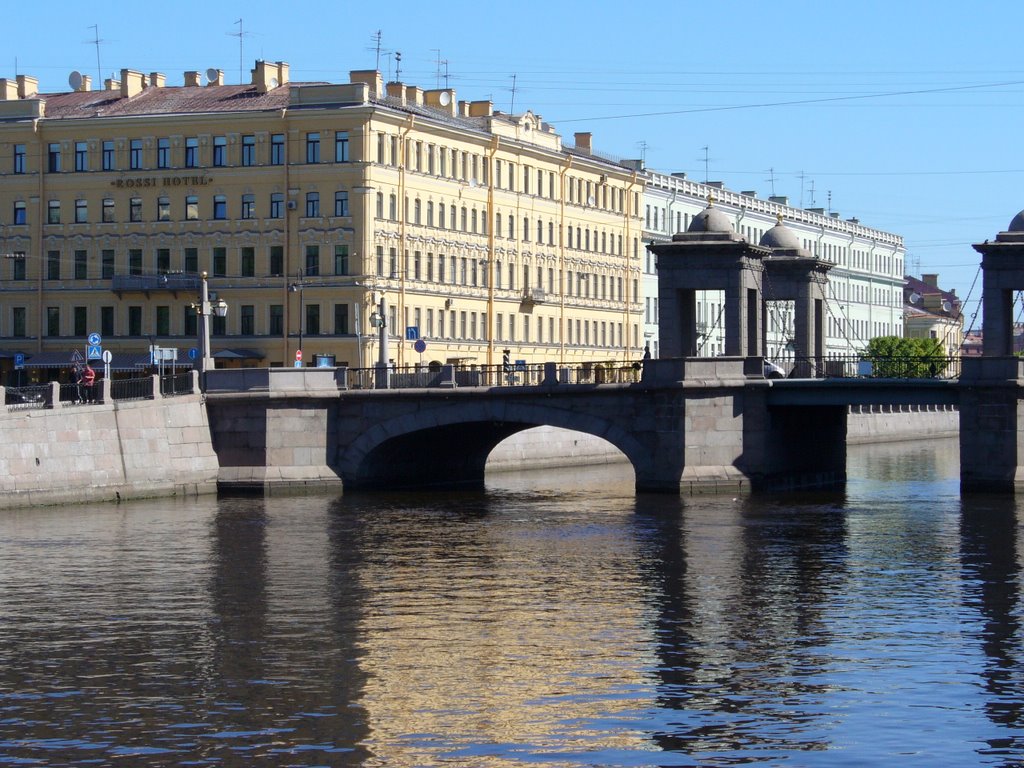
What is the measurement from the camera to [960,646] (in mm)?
31000

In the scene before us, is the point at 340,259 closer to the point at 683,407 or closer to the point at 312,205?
the point at 312,205

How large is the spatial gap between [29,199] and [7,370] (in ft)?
23.8

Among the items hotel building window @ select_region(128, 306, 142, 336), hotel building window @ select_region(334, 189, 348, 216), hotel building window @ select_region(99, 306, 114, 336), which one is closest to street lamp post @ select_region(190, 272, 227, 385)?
hotel building window @ select_region(334, 189, 348, 216)

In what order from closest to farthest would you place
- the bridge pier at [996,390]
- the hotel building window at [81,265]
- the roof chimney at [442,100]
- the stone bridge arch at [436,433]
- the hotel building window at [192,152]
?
the bridge pier at [996,390]
the stone bridge arch at [436,433]
the hotel building window at [192,152]
the hotel building window at [81,265]
the roof chimney at [442,100]

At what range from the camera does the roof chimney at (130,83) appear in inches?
3568

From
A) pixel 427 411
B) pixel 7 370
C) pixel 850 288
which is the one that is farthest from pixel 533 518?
pixel 850 288

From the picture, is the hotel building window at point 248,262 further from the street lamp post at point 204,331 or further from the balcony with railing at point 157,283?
the street lamp post at point 204,331

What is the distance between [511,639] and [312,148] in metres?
54.7

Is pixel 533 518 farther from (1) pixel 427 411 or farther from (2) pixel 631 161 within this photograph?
(2) pixel 631 161

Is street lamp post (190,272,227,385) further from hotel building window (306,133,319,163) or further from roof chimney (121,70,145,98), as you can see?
roof chimney (121,70,145,98)

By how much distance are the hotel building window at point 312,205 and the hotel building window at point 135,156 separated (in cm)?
754

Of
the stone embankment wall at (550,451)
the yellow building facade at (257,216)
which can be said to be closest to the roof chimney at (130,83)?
the yellow building facade at (257,216)

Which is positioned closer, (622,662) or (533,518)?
(622,662)

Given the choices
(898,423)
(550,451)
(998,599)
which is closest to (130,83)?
(550,451)
